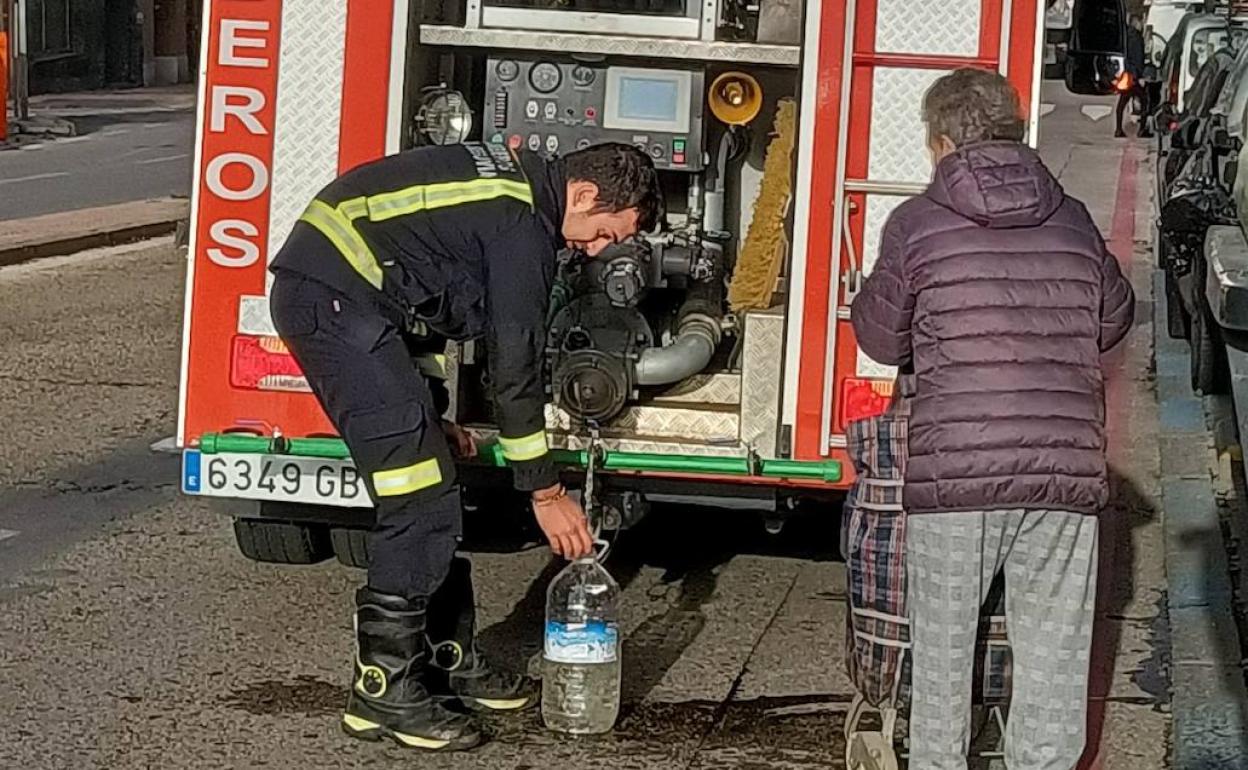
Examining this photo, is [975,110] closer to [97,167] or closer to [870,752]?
[870,752]

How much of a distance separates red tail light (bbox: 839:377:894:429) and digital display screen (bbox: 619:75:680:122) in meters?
1.53

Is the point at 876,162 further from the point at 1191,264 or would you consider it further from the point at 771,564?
the point at 1191,264

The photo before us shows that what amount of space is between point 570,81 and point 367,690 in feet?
9.11

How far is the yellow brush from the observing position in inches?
278

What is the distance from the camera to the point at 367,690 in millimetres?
5668

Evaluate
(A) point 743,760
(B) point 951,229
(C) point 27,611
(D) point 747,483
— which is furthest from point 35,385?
(B) point 951,229

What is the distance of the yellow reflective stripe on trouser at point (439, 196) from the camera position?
18.0 feet

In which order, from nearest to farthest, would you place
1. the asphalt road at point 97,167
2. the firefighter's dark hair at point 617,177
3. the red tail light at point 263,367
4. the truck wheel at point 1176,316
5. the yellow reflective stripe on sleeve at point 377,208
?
the firefighter's dark hair at point 617,177
the yellow reflective stripe on sleeve at point 377,208
the red tail light at point 263,367
the truck wheel at point 1176,316
the asphalt road at point 97,167

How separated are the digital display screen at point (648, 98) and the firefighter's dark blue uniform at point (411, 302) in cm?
210

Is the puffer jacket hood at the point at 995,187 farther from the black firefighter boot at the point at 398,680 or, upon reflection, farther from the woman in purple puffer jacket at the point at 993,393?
the black firefighter boot at the point at 398,680

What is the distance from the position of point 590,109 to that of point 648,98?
21 centimetres

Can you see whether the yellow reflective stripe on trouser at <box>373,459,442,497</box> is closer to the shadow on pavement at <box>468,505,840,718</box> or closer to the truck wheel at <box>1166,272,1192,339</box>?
the shadow on pavement at <box>468,505,840,718</box>

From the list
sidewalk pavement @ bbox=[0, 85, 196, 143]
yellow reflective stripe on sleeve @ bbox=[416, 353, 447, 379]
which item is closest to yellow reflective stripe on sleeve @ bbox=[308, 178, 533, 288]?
yellow reflective stripe on sleeve @ bbox=[416, 353, 447, 379]

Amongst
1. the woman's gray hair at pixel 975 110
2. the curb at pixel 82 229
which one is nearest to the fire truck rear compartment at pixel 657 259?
the woman's gray hair at pixel 975 110
